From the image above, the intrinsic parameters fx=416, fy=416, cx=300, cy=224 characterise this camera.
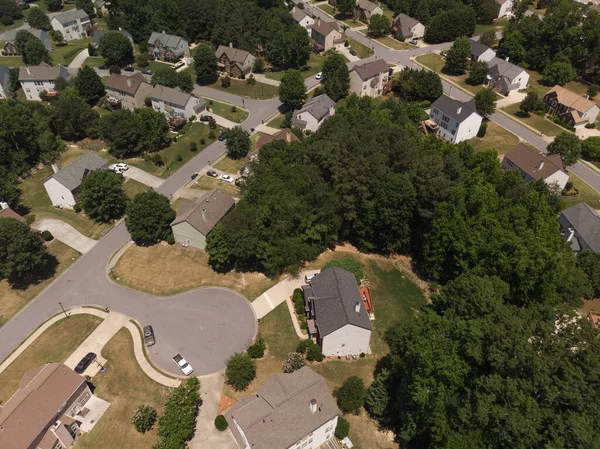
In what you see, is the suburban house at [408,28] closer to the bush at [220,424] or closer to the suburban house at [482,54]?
the suburban house at [482,54]

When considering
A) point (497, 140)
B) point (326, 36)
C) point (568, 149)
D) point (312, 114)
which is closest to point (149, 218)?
point (312, 114)

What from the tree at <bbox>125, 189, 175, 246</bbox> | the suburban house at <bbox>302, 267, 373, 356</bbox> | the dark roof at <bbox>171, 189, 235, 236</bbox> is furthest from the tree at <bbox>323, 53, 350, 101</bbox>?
the suburban house at <bbox>302, 267, 373, 356</bbox>

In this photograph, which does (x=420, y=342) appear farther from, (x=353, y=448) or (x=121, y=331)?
(x=121, y=331)

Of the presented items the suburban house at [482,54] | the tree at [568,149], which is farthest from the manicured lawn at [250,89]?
the tree at [568,149]

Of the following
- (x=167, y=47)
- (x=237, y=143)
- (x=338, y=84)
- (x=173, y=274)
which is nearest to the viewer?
(x=173, y=274)

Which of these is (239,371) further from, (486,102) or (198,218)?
(486,102)

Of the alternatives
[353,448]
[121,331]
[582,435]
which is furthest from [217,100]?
[582,435]

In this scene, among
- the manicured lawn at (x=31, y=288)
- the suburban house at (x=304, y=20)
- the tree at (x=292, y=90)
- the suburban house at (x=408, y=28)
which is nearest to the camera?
the manicured lawn at (x=31, y=288)
